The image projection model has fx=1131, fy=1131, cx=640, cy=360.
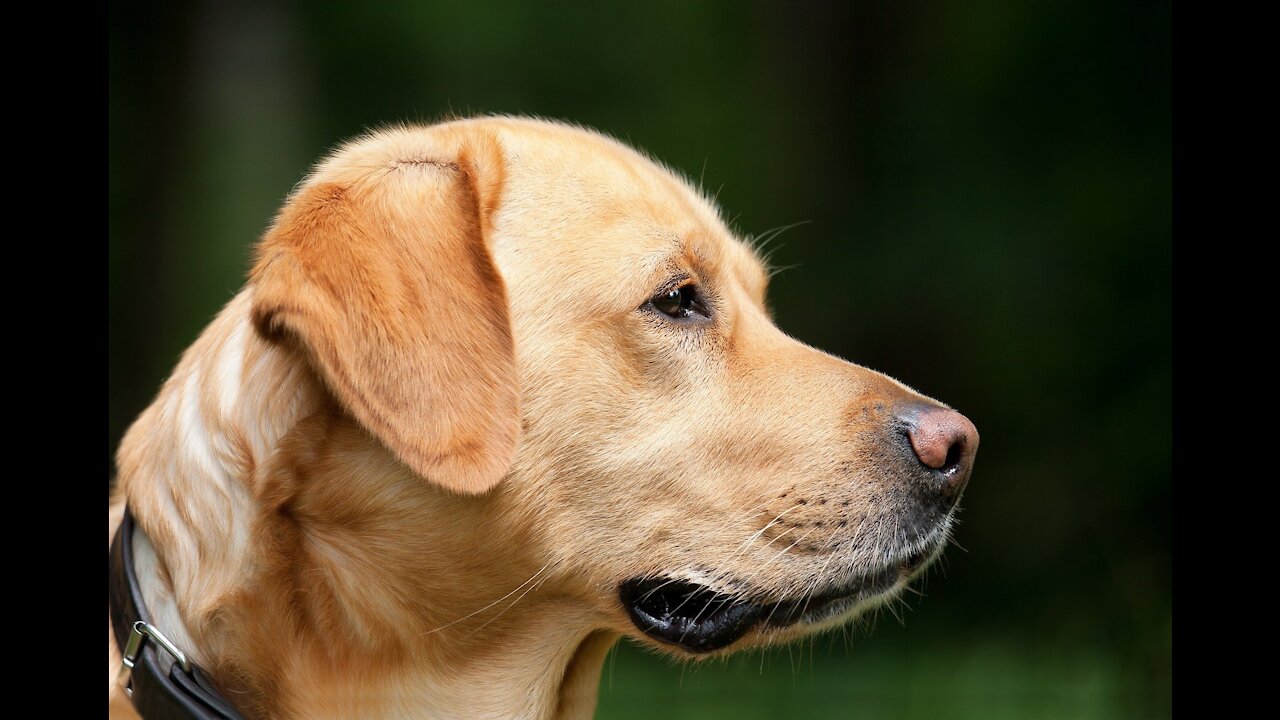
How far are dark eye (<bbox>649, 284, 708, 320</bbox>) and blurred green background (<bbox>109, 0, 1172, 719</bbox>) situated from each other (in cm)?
208

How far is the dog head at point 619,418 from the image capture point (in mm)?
2328

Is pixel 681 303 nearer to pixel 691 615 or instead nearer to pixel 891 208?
pixel 691 615

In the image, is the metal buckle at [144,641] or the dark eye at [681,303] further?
the dark eye at [681,303]

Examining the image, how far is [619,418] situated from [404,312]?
523 mm

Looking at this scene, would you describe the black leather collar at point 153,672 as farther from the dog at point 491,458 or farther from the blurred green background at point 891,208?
the blurred green background at point 891,208

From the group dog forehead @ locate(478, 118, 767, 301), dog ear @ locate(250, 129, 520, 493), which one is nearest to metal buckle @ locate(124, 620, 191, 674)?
dog ear @ locate(250, 129, 520, 493)

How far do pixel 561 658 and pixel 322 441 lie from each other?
2.53ft

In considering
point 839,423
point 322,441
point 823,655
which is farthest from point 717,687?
point 322,441

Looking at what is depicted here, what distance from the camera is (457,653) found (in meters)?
2.49

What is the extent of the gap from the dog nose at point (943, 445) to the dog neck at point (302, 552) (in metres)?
0.87

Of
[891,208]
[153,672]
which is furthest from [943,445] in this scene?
[891,208]

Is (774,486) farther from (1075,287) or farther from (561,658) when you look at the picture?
(1075,287)

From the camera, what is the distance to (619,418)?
2.47 m

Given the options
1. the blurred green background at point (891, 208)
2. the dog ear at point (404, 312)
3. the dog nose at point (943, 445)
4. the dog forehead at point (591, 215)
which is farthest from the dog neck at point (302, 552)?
the blurred green background at point (891, 208)
